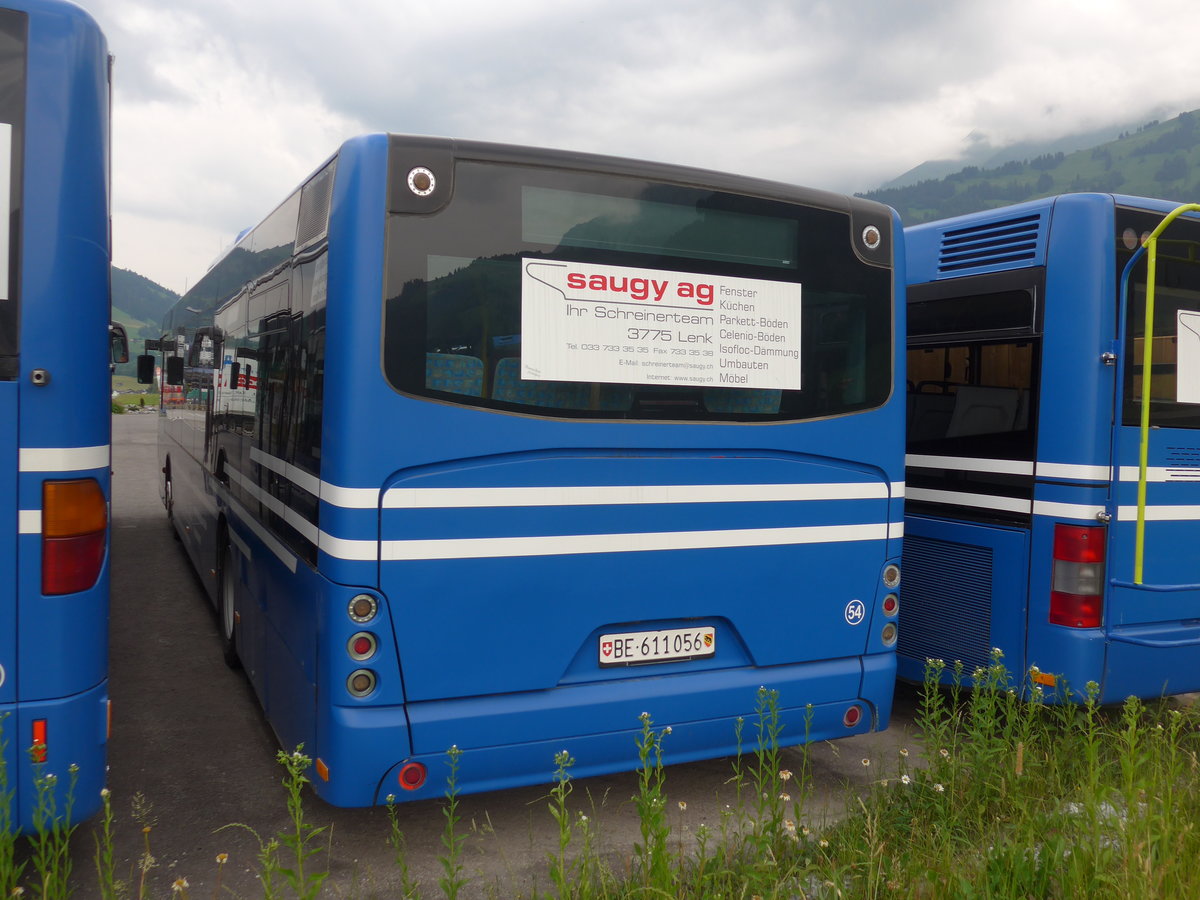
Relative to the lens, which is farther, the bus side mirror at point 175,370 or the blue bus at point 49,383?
the bus side mirror at point 175,370

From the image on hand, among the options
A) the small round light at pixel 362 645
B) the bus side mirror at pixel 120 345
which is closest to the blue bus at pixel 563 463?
the small round light at pixel 362 645

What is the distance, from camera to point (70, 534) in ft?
11.0

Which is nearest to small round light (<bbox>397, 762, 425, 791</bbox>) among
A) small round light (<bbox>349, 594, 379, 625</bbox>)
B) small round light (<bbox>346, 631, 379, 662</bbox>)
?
small round light (<bbox>346, 631, 379, 662</bbox>)

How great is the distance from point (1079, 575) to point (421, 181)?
3844mm

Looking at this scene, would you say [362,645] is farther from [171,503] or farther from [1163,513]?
[171,503]

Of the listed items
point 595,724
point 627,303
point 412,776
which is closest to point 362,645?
point 412,776

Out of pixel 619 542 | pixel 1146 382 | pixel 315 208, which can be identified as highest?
pixel 315 208

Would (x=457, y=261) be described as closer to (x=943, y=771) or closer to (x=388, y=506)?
(x=388, y=506)

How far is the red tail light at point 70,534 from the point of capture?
3316 mm

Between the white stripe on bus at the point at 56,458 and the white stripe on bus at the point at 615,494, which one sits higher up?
the white stripe on bus at the point at 56,458

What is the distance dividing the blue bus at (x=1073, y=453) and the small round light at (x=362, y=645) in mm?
3558

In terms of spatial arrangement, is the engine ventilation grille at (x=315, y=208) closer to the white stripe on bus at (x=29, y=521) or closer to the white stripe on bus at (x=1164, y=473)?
the white stripe on bus at (x=29, y=521)

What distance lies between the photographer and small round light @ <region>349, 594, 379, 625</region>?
12.3 ft

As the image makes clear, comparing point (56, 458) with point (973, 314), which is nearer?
point (56, 458)
